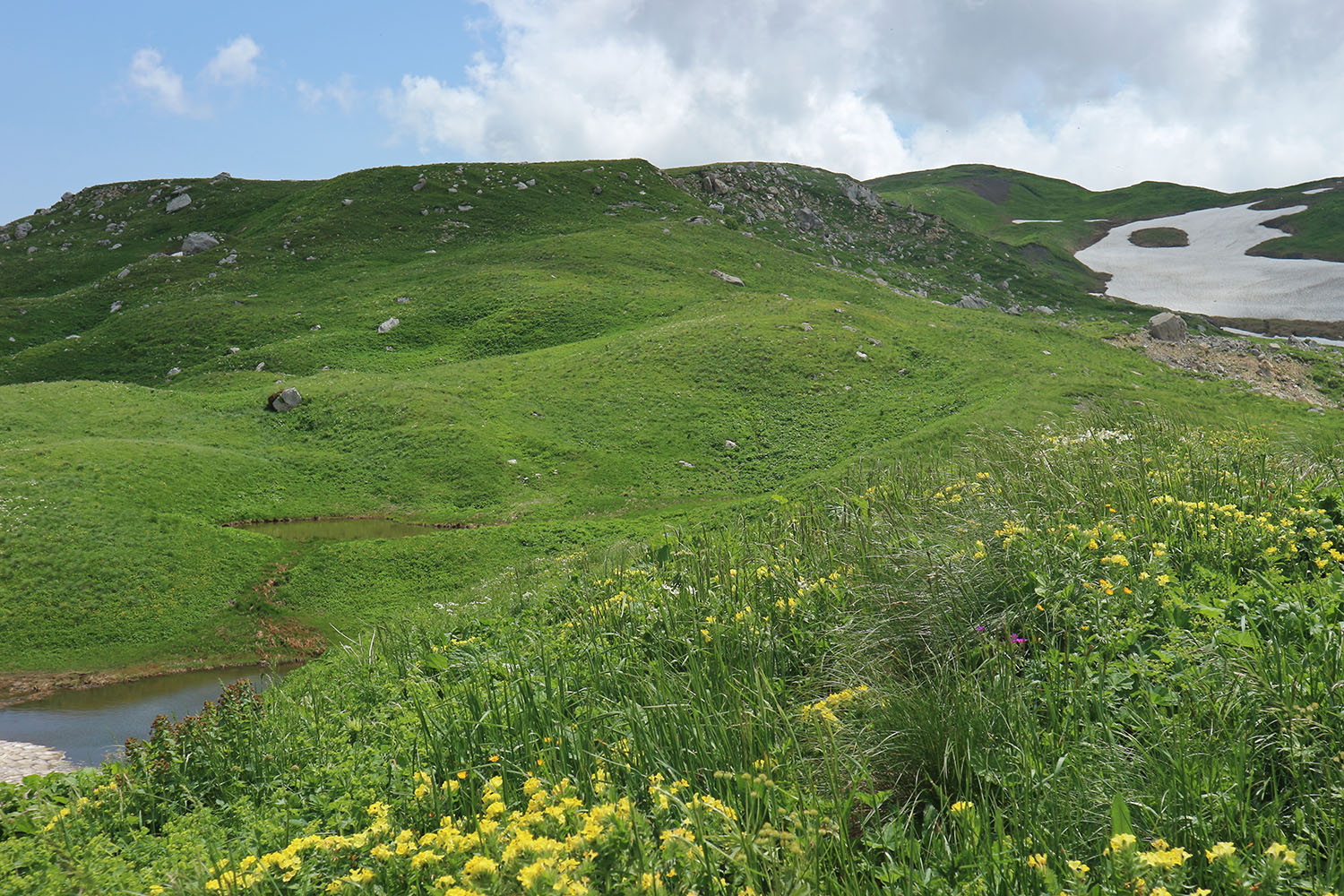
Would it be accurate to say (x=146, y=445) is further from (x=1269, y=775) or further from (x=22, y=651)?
(x=1269, y=775)

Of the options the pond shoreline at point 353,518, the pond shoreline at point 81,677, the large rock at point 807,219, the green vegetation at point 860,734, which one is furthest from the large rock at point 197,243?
the green vegetation at point 860,734

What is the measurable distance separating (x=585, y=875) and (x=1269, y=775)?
396 cm

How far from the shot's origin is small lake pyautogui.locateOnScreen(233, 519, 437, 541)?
81.7 ft

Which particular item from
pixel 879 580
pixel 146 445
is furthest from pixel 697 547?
pixel 146 445

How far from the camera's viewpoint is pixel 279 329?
48312 millimetres

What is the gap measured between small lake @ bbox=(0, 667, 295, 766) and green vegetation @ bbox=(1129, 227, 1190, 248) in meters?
129

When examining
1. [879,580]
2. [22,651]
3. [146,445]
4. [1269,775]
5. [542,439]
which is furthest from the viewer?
[542,439]

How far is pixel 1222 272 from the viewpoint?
91875 mm

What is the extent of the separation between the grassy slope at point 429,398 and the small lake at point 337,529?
809 mm

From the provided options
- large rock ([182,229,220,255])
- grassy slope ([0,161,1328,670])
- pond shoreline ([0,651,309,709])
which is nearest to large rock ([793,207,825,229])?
grassy slope ([0,161,1328,670])

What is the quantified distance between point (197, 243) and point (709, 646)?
7454 cm

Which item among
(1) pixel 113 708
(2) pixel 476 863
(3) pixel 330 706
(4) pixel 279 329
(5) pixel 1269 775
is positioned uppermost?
(4) pixel 279 329

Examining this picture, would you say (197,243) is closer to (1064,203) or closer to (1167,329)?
(1167,329)

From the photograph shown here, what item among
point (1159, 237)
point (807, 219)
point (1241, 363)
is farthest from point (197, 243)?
point (1159, 237)
